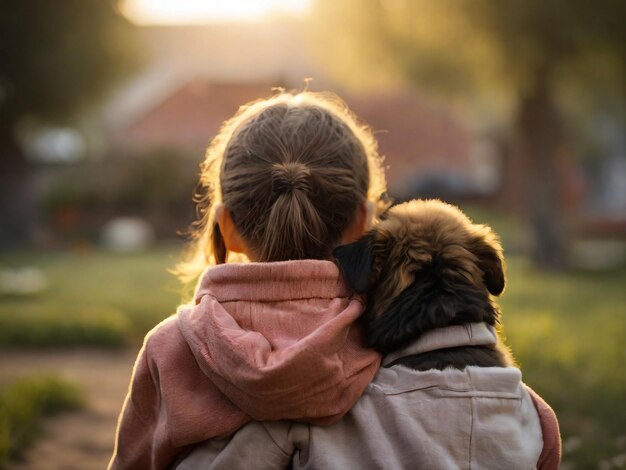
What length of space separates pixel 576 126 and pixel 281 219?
115 ft

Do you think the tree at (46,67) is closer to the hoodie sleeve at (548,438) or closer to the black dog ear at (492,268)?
the black dog ear at (492,268)

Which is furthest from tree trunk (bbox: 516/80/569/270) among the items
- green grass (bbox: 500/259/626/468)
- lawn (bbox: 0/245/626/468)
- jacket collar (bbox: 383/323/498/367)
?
jacket collar (bbox: 383/323/498/367)

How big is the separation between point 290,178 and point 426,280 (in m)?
0.48

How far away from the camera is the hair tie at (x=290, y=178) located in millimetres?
2361

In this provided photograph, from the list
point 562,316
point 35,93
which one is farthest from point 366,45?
point 35,93

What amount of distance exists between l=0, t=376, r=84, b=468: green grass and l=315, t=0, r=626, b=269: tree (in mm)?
8373

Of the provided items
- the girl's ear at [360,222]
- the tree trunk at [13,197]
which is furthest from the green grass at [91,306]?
the tree trunk at [13,197]

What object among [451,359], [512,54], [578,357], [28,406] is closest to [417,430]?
[451,359]

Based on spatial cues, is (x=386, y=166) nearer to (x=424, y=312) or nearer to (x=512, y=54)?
(x=424, y=312)

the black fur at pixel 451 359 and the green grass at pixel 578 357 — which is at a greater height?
the black fur at pixel 451 359

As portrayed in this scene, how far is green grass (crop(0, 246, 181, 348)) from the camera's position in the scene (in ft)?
27.0

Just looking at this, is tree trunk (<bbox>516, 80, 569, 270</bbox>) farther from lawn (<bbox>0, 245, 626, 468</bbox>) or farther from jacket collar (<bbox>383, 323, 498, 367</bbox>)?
jacket collar (<bbox>383, 323, 498, 367</bbox>)

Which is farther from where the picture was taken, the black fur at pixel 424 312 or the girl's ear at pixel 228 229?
the girl's ear at pixel 228 229

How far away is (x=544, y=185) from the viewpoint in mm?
14891
